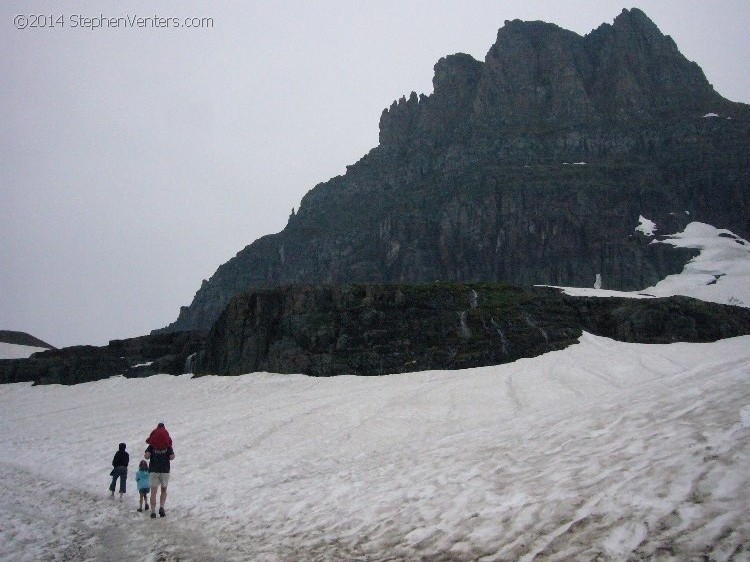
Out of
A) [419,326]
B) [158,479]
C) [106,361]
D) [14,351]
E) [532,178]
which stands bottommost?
[158,479]

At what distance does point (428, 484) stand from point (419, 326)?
3158 cm

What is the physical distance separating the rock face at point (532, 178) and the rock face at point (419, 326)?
71.5m

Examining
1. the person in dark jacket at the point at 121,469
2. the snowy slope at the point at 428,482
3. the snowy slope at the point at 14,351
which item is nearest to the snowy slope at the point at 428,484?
the snowy slope at the point at 428,482

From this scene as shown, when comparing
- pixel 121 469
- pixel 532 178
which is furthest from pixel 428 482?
pixel 532 178

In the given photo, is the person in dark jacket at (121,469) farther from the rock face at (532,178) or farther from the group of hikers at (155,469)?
the rock face at (532,178)

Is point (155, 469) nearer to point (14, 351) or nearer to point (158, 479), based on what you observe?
point (158, 479)

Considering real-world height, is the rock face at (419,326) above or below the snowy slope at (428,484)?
above

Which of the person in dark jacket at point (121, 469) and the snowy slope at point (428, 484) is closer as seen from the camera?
the snowy slope at point (428, 484)

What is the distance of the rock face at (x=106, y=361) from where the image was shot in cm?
5300

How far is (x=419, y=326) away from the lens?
41281 mm

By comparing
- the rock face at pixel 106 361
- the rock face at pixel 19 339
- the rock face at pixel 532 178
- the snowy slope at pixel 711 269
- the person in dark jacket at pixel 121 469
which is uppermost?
the rock face at pixel 532 178

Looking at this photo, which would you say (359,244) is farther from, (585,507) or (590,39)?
(585,507)

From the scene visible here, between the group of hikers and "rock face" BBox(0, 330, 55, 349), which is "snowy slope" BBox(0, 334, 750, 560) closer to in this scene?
the group of hikers

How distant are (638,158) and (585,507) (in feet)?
487
